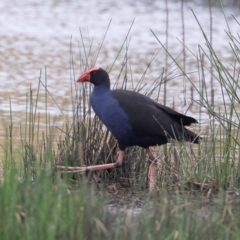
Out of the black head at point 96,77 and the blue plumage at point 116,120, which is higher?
the black head at point 96,77

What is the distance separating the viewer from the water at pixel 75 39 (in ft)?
33.2

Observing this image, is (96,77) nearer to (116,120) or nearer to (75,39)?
(116,120)

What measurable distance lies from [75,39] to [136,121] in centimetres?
856

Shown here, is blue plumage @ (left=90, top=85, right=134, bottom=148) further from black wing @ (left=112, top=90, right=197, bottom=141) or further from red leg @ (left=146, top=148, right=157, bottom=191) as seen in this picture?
red leg @ (left=146, top=148, right=157, bottom=191)

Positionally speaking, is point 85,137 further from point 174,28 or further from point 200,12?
point 200,12

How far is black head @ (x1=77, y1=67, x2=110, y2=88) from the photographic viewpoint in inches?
209

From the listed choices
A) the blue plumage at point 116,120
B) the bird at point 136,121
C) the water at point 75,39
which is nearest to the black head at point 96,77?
the bird at point 136,121

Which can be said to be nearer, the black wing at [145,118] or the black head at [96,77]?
the black wing at [145,118]

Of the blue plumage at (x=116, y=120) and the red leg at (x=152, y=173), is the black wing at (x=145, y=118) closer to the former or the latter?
the blue plumage at (x=116, y=120)

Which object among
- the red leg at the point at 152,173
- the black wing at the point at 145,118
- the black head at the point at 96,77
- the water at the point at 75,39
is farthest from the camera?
the water at the point at 75,39

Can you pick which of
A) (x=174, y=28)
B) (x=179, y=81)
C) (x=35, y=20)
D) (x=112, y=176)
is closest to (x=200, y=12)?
(x=174, y=28)

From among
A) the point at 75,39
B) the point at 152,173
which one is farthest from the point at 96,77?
the point at 75,39

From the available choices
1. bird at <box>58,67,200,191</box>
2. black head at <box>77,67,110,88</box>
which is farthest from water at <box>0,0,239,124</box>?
bird at <box>58,67,200,191</box>

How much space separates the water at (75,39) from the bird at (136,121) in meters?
2.51
